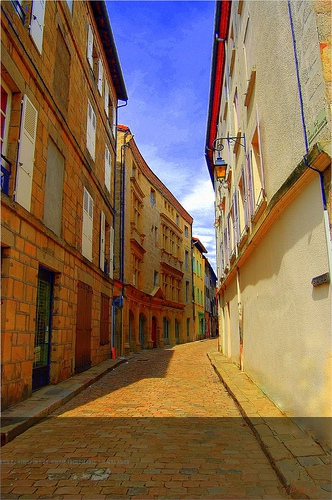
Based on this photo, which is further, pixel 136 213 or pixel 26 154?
pixel 136 213

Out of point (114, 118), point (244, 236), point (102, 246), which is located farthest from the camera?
point (114, 118)

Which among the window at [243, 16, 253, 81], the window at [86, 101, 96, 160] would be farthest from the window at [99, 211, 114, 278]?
the window at [243, 16, 253, 81]

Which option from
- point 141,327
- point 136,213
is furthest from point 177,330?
point 136,213

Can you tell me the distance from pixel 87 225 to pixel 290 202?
7.43 meters

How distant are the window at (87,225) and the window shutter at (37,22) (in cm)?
428

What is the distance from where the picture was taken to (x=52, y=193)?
8.37m

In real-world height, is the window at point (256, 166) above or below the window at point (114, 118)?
below

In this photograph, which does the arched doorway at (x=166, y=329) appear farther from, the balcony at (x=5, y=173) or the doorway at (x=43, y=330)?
the balcony at (x=5, y=173)

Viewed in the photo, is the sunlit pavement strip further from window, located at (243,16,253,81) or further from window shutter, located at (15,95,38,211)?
window, located at (243,16,253,81)

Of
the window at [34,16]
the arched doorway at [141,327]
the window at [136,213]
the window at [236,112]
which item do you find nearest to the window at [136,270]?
the window at [136,213]

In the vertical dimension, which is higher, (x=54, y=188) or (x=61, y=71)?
(x=61, y=71)

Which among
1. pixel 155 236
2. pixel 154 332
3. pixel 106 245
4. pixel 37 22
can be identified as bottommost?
pixel 154 332

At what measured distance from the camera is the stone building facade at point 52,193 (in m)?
6.20

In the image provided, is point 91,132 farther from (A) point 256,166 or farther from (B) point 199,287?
(B) point 199,287
